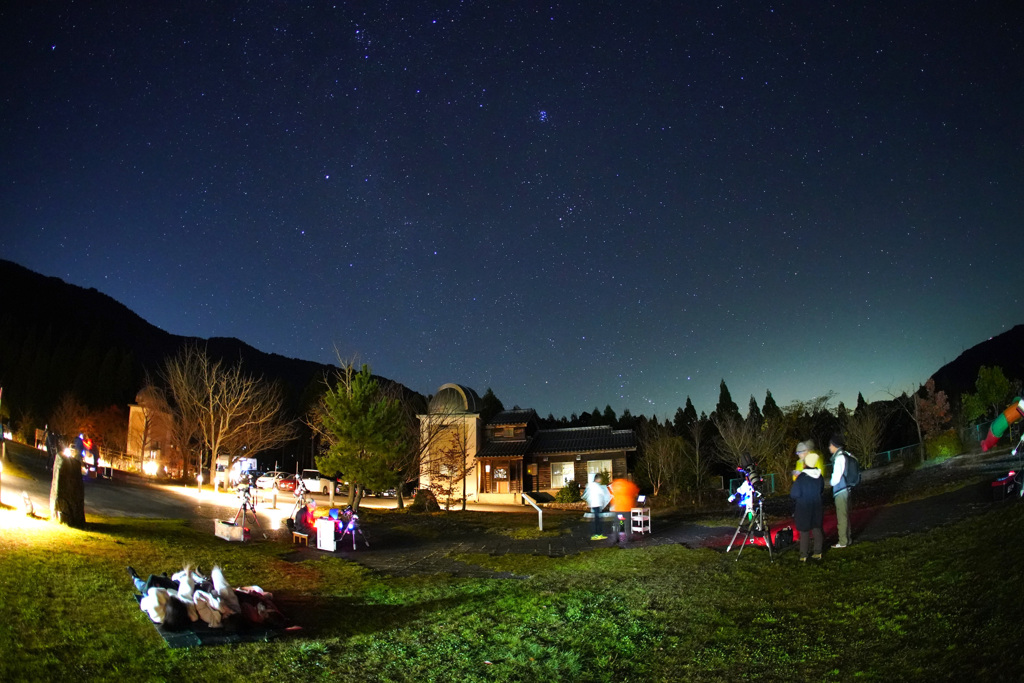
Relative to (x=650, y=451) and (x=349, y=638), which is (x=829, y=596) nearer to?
(x=349, y=638)

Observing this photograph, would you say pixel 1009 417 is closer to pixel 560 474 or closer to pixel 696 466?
pixel 696 466

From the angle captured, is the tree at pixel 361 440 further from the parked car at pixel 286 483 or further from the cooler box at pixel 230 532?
the parked car at pixel 286 483

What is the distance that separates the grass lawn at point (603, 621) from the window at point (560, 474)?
2974cm

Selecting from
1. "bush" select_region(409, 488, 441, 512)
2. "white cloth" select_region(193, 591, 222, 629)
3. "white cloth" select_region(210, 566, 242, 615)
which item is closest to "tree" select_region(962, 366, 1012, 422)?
"bush" select_region(409, 488, 441, 512)

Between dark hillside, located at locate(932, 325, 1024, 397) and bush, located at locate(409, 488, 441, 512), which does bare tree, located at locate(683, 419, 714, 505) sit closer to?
bush, located at locate(409, 488, 441, 512)

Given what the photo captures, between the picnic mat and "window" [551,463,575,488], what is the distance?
33404 millimetres

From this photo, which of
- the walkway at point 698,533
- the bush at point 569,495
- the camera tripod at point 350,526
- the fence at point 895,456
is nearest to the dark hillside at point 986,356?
the fence at point 895,456

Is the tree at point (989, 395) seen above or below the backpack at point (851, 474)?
above

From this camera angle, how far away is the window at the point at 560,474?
128ft

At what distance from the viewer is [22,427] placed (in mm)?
41125

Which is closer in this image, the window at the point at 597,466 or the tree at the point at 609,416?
the window at the point at 597,466

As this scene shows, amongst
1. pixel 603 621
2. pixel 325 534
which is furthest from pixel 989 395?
pixel 603 621

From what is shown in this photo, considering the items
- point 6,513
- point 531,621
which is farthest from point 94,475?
point 531,621

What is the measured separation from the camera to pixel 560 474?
39.2 m
